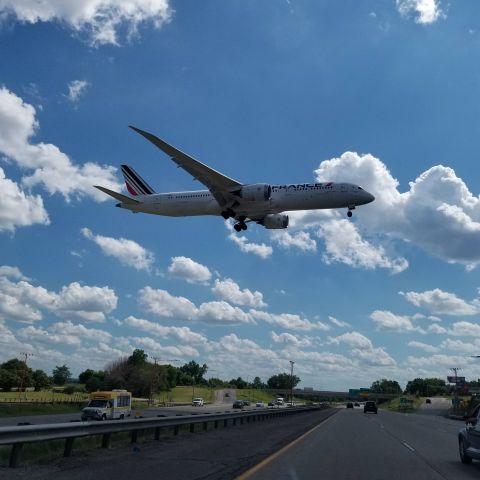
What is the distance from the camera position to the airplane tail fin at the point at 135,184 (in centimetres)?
4581

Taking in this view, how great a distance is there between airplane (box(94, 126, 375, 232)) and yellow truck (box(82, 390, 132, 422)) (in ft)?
42.0

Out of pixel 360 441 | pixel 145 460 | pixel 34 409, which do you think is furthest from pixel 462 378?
pixel 145 460

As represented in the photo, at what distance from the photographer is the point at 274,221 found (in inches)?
1551

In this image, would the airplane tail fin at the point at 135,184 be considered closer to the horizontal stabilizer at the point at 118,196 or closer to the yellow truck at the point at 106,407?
the horizontal stabilizer at the point at 118,196

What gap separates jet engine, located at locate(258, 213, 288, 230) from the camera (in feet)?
128

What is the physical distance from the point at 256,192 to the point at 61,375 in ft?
548

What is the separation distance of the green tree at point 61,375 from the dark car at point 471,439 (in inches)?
7120

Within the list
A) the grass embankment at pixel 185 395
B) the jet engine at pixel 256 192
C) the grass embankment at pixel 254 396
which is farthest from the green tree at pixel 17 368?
the jet engine at pixel 256 192

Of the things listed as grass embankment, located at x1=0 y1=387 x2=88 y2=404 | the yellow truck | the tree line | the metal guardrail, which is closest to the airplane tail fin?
the yellow truck

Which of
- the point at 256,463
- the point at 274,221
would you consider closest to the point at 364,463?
the point at 256,463

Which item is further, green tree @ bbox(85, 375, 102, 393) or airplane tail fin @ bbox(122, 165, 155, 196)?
green tree @ bbox(85, 375, 102, 393)

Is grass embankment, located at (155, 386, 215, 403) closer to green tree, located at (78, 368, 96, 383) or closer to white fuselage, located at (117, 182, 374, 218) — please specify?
green tree, located at (78, 368, 96, 383)

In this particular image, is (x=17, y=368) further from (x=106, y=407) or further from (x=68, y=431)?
(x=68, y=431)

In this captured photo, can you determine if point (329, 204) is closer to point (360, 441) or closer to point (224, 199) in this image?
point (224, 199)
